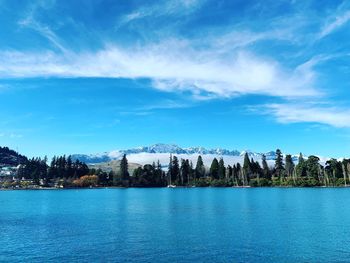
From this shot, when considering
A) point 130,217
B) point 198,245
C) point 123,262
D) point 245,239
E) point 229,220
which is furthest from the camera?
point 130,217

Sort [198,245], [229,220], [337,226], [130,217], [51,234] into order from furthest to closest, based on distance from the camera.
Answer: [130,217] < [229,220] < [337,226] < [51,234] < [198,245]

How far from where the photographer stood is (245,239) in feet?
197

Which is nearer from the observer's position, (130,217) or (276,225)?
(276,225)

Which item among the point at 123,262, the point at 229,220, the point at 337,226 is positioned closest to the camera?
the point at 123,262

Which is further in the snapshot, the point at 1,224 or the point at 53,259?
the point at 1,224

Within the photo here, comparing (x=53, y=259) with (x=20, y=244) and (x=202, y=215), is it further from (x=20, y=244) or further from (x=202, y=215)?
(x=202, y=215)

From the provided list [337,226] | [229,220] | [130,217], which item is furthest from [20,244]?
[337,226]

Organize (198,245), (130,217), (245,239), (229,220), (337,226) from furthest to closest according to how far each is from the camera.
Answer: (130,217)
(229,220)
(337,226)
(245,239)
(198,245)

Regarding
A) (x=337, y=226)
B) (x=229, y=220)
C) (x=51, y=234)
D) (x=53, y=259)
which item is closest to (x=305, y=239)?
(x=337, y=226)

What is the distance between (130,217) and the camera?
91000 mm

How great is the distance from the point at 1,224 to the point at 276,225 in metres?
58.9

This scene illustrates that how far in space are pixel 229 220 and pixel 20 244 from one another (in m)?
42.9

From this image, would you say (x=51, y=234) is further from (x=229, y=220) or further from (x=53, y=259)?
(x=229, y=220)

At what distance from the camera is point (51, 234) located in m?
67.4
